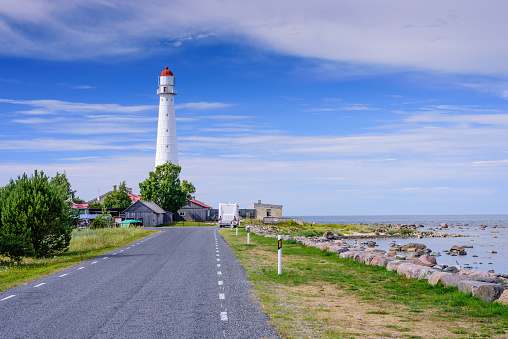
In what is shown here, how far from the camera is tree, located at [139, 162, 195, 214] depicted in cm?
9000

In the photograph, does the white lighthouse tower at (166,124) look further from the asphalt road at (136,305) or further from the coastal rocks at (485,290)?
the coastal rocks at (485,290)

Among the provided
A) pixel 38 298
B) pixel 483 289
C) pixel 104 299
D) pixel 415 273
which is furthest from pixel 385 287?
pixel 38 298

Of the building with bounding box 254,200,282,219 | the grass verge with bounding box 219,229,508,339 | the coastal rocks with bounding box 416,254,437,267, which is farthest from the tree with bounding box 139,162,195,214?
the grass verge with bounding box 219,229,508,339

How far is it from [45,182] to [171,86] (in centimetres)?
6798

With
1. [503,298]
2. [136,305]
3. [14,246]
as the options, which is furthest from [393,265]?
[14,246]

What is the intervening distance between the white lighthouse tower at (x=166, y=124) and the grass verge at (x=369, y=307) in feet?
243

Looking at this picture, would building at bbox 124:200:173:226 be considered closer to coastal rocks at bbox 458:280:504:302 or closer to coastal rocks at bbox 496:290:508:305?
coastal rocks at bbox 458:280:504:302

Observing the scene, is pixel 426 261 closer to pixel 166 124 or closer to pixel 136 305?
pixel 136 305

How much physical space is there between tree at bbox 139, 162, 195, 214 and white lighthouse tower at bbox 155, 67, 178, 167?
5.12 ft

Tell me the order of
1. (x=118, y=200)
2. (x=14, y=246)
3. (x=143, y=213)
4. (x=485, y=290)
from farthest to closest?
(x=118, y=200) → (x=143, y=213) → (x=14, y=246) → (x=485, y=290)

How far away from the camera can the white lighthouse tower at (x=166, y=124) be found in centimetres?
8888

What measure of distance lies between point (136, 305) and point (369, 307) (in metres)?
5.32

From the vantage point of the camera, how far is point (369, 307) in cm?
1107

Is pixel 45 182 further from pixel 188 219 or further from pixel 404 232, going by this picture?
pixel 188 219
